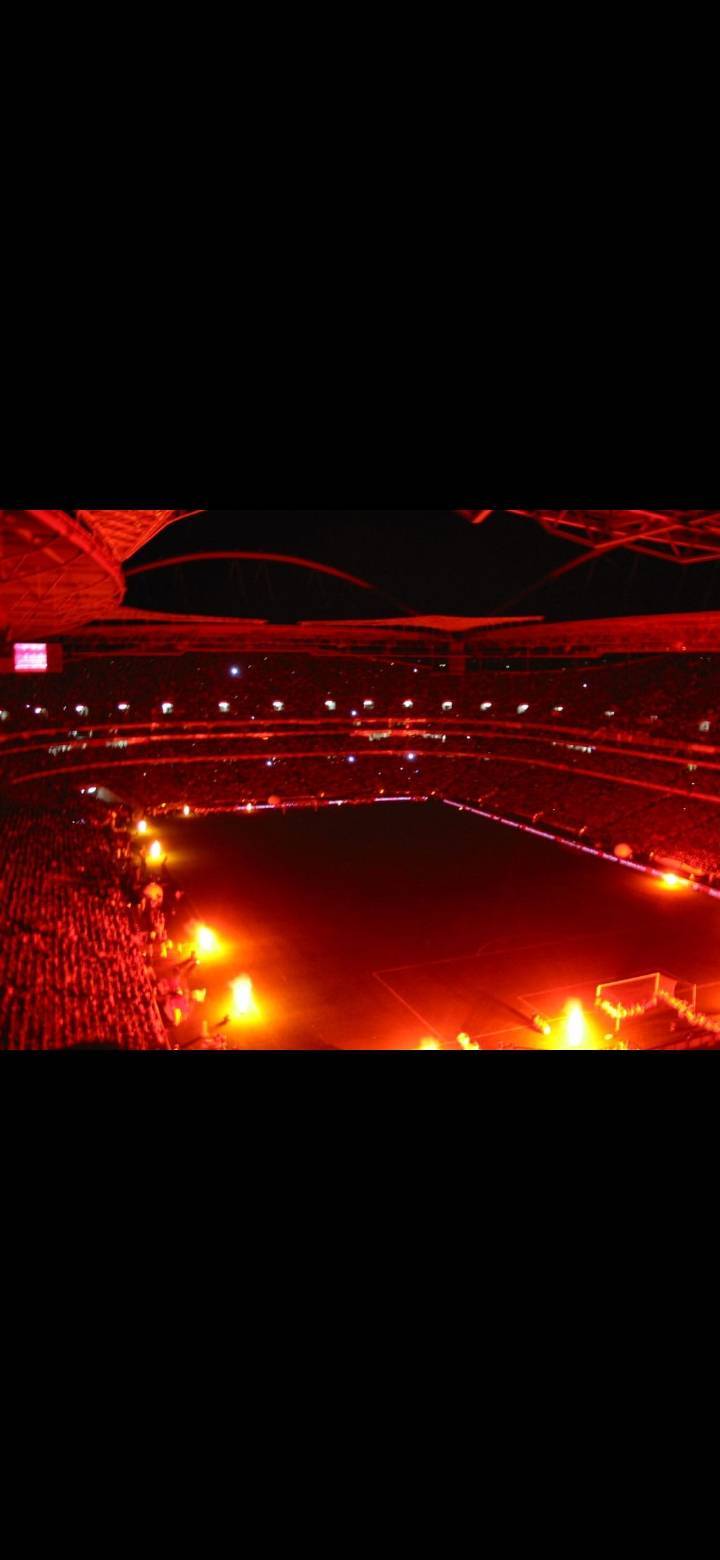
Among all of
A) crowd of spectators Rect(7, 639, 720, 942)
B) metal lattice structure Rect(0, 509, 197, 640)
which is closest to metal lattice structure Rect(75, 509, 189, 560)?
metal lattice structure Rect(0, 509, 197, 640)

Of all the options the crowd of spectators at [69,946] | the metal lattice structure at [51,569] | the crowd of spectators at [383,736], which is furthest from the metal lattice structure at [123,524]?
the crowd of spectators at [383,736]

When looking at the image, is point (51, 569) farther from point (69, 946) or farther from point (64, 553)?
point (69, 946)

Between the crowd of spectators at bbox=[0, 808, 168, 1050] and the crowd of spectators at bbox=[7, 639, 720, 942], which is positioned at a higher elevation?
the crowd of spectators at bbox=[7, 639, 720, 942]

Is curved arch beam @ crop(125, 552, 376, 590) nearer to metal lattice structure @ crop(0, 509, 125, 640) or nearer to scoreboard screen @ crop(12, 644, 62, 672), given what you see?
scoreboard screen @ crop(12, 644, 62, 672)

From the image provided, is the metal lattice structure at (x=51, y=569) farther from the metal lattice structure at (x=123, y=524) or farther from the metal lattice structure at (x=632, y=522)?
the metal lattice structure at (x=632, y=522)

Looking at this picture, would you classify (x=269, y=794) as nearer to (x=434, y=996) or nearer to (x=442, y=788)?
(x=442, y=788)

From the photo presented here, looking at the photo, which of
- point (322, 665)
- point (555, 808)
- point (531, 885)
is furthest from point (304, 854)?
point (322, 665)

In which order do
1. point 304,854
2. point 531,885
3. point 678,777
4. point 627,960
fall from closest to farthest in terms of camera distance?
1. point 627,960
2. point 531,885
3. point 304,854
4. point 678,777
